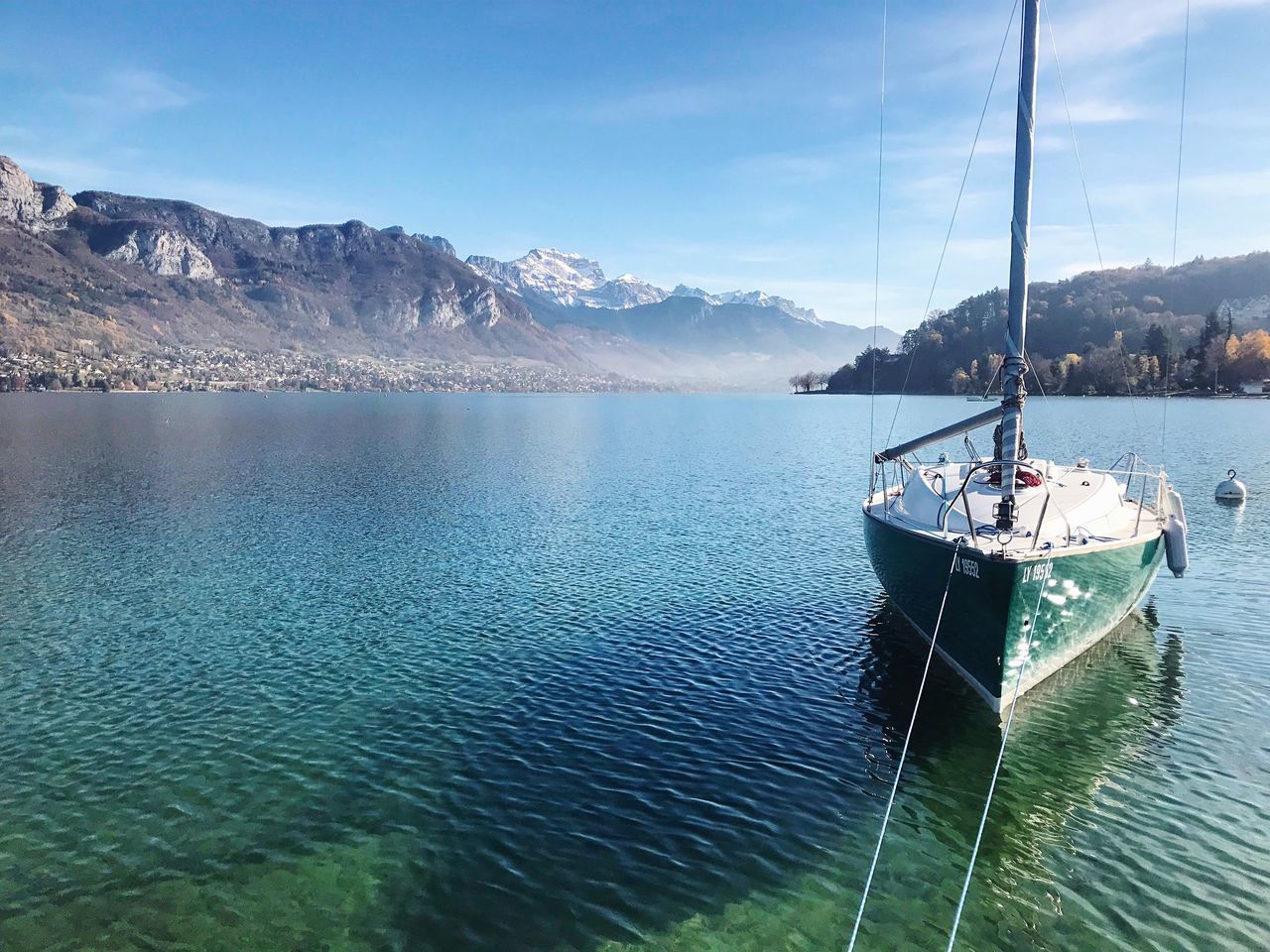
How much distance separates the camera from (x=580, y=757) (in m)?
18.0

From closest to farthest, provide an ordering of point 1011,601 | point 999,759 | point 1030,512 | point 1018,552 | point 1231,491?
point 999,759 → point 1011,601 → point 1018,552 → point 1030,512 → point 1231,491

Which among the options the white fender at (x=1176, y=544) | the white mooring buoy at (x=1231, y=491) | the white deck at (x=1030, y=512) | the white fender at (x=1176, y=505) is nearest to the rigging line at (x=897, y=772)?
the white deck at (x=1030, y=512)

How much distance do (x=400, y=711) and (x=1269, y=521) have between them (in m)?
48.3

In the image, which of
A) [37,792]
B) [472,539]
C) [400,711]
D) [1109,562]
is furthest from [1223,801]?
[472,539]

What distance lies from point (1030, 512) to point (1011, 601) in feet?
17.9

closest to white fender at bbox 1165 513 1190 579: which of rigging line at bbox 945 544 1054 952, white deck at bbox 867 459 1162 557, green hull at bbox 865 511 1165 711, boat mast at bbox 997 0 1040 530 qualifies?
white deck at bbox 867 459 1162 557

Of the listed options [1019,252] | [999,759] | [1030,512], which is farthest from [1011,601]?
[1019,252]

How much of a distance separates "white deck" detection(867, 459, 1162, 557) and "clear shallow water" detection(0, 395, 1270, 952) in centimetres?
419

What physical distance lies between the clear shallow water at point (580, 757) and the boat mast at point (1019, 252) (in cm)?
636

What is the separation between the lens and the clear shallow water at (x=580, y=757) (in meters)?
12.7

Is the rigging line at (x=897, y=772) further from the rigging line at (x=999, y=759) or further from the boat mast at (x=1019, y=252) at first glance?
the boat mast at (x=1019, y=252)

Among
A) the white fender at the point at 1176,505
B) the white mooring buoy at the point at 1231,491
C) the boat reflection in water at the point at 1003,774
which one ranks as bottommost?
the boat reflection in water at the point at 1003,774

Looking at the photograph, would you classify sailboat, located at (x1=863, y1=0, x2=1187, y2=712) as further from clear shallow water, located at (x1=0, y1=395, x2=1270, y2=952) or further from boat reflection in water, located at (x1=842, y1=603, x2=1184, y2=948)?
clear shallow water, located at (x1=0, y1=395, x2=1270, y2=952)

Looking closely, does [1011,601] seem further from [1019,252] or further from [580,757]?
[580,757]
